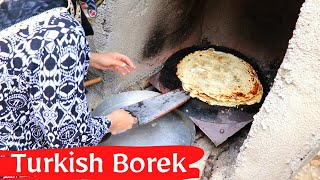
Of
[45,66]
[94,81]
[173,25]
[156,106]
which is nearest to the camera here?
[45,66]

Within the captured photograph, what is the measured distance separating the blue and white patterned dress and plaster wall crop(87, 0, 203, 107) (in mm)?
794

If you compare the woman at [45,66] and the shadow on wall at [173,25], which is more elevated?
the woman at [45,66]

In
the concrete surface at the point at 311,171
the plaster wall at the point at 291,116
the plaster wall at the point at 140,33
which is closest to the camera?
the plaster wall at the point at 291,116

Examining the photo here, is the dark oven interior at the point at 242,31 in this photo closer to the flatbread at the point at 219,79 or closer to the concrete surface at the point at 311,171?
the flatbread at the point at 219,79

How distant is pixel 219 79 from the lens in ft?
7.41

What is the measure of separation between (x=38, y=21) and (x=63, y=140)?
41 cm

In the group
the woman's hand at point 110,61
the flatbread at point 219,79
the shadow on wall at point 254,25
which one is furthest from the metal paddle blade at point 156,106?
the shadow on wall at point 254,25

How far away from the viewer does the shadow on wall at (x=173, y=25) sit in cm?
231

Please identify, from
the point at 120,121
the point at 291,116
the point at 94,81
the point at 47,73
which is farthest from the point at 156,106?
the point at 47,73

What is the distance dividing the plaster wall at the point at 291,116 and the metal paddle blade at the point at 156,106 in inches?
16.9

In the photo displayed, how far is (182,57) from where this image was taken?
2.41 meters

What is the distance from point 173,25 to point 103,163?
1.13 metres

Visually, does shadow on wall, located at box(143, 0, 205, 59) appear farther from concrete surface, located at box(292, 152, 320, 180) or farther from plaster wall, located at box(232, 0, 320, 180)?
concrete surface, located at box(292, 152, 320, 180)

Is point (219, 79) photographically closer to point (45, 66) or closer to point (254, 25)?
point (254, 25)
